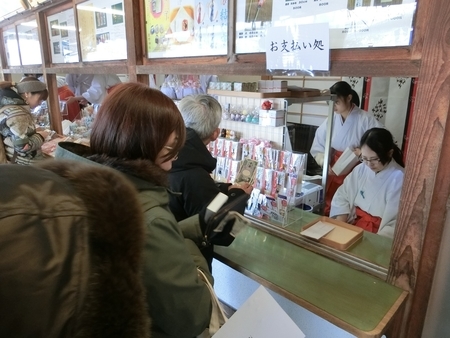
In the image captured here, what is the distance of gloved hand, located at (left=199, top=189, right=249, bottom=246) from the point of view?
0.89 m

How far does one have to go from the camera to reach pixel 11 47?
102 inches

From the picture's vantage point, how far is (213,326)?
793 millimetres

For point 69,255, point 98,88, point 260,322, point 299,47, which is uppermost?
point 299,47

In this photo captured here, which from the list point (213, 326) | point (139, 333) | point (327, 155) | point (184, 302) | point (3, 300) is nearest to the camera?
point (3, 300)

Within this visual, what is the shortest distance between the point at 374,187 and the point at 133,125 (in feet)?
4.93

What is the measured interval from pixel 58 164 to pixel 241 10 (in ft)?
2.66

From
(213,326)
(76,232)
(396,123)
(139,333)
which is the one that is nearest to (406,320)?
(213,326)

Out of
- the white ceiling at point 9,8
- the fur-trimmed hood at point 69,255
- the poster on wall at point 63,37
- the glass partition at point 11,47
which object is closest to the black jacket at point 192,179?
the fur-trimmed hood at point 69,255

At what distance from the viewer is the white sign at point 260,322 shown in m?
0.81

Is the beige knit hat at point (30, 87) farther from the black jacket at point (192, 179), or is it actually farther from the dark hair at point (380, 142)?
the dark hair at point (380, 142)

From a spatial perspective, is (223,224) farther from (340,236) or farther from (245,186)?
(340,236)

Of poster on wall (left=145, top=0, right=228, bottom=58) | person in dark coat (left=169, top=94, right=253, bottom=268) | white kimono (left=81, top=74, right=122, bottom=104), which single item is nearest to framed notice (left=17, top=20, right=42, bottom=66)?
white kimono (left=81, top=74, right=122, bottom=104)

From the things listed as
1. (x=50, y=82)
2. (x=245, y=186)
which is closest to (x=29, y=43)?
(x=50, y=82)

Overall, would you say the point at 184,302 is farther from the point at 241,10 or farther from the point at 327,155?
the point at 327,155
